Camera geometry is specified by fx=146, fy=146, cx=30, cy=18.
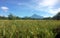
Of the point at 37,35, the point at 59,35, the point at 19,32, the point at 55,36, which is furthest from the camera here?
the point at 59,35

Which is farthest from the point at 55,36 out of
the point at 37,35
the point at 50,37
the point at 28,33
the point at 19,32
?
the point at 19,32

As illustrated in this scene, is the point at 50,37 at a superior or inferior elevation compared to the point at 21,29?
inferior

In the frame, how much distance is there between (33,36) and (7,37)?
110 centimetres

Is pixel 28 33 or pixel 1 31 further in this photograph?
pixel 28 33

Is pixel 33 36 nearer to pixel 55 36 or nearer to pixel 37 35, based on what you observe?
pixel 37 35

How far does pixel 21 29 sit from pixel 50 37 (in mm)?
1372

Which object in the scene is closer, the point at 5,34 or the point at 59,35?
the point at 5,34

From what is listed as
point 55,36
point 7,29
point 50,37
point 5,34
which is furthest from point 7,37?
point 55,36

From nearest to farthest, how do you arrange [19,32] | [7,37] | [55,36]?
[7,37]
[19,32]
[55,36]

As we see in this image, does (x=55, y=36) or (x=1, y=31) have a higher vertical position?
(x=1, y=31)

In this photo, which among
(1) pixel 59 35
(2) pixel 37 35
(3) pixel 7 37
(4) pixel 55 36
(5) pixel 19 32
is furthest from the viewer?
(1) pixel 59 35

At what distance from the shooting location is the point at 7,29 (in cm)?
509

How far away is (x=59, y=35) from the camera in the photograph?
6.69 meters

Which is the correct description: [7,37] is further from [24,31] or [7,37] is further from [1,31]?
[24,31]
